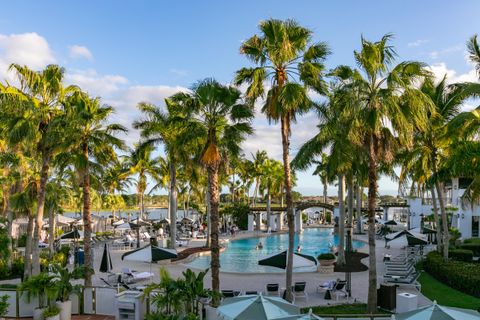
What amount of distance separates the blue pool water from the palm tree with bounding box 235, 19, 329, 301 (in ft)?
33.7

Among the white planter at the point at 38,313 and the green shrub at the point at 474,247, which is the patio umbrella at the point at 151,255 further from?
the green shrub at the point at 474,247

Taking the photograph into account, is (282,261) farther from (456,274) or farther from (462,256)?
(462,256)

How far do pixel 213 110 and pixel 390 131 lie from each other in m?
6.64

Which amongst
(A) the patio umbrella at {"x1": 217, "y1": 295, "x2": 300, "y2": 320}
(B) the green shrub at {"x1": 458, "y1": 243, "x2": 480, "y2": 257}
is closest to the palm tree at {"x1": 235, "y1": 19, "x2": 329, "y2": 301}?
(A) the patio umbrella at {"x1": 217, "y1": 295, "x2": 300, "y2": 320}

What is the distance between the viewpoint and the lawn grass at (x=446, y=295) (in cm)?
1565

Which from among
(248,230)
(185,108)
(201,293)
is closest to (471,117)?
(185,108)

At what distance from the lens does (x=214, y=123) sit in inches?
648

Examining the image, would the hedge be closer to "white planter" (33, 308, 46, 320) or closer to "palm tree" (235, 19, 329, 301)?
"palm tree" (235, 19, 329, 301)

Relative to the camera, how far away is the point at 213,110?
16.4 m

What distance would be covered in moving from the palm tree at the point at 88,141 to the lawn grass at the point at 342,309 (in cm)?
903

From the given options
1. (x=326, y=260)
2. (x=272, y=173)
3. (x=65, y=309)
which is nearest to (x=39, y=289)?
(x=65, y=309)

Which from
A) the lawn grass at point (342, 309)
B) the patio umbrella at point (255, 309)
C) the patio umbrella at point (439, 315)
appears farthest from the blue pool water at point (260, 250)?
the patio umbrella at point (439, 315)

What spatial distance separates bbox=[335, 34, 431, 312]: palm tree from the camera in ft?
45.0

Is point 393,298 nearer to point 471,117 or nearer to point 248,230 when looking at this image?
point 471,117
